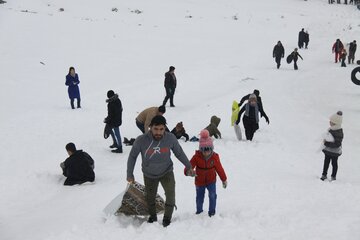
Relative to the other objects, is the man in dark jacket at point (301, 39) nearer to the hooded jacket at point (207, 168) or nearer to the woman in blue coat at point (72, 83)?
the woman in blue coat at point (72, 83)

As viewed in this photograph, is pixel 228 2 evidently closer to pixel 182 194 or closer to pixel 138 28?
pixel 138 28

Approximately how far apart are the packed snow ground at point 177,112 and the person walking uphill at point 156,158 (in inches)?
17.7

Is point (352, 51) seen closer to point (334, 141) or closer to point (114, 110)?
point (334, 141)

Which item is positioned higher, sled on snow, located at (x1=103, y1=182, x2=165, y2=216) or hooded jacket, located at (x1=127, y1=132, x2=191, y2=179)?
hooded jacket, located at (x1=127, y1=132, x2=191, y2=179)

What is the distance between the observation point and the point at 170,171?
6.04 meters

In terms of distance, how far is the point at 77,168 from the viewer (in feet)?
29.5

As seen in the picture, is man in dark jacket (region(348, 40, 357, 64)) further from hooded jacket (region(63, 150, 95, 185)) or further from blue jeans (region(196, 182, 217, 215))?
blue jeans (region(196, 182, 217, 215))

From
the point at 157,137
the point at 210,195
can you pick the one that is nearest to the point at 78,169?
the point at 210,195

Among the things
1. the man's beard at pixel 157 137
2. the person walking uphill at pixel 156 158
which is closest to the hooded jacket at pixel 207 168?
the person walking uphill at pixel 156 158

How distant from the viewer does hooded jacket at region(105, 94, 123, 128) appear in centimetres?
1084

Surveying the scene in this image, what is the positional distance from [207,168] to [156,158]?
887mm

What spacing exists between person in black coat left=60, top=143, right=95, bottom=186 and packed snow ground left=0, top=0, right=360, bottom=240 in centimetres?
34

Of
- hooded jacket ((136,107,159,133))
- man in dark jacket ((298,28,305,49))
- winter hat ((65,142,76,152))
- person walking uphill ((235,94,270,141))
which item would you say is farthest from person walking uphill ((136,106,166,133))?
man in dark jacket ((298,28,305,49))

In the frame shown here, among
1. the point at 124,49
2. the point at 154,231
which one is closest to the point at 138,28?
the point at 124,49
